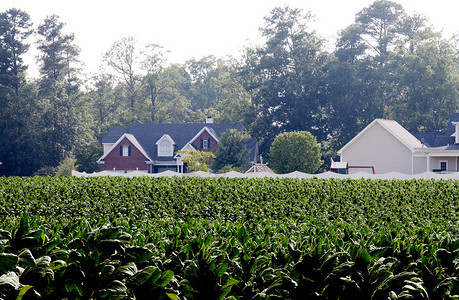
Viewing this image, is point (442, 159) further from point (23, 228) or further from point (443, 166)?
point (23, 228)

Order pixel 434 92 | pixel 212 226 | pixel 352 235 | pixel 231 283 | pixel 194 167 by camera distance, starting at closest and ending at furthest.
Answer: pixel 231 283 → pixel 352 235 → pixel 212 226 → pixel 194 167 → pixel 434 92

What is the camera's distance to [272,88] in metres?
66.7

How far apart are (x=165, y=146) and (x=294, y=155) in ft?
46.3

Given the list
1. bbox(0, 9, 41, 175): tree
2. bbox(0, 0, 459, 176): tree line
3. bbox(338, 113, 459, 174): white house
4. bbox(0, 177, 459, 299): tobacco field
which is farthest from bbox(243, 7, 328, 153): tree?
bbox(0, 177, 459, 299): tobacco field

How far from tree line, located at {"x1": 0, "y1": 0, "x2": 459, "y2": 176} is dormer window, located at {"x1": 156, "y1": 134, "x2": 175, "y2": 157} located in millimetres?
7724

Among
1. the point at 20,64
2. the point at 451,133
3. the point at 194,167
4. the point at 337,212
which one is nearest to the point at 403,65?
the point at 451,133

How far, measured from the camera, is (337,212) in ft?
52.5

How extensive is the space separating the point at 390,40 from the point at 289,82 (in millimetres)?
14245

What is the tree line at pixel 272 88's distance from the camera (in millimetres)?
61062

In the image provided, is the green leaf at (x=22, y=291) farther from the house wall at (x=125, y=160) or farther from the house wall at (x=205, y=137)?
the house wall at (x=125, y=160)

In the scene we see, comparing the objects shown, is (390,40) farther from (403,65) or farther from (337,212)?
(337,212)

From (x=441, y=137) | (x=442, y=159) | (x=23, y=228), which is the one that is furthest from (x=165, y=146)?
(x=23, y=228)

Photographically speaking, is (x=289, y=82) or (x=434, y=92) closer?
(x=434, y=92)

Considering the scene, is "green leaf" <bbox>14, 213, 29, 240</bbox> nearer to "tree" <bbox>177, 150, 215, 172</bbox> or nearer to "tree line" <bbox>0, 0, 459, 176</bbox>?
"tree" <bbox>177, 150, 215, 172</bbox>
